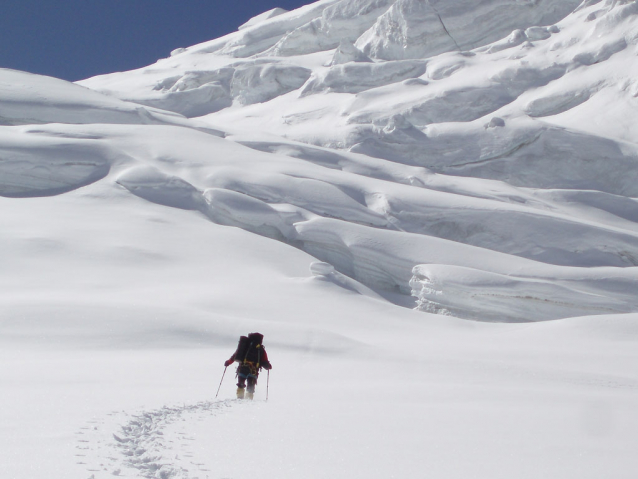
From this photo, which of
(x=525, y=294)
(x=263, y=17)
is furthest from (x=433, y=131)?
(x=263, y=17)

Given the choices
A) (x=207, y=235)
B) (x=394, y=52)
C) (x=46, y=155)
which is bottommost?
(x=207, y=235)

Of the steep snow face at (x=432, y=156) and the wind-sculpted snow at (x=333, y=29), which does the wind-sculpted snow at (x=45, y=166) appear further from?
the wind-sculpted snow at (x=333, y=29)

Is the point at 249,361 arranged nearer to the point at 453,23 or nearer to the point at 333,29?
the point at 453,23

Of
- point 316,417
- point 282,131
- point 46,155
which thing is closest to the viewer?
point 316,417

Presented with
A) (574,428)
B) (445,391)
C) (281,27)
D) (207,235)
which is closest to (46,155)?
(207,235)

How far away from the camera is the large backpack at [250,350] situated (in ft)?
28.9

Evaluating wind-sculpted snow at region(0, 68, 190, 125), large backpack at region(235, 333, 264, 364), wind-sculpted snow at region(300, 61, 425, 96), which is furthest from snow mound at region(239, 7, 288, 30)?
large backpack at region(235, 333, 264, 364)

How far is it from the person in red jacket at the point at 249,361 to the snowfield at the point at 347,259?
432mm

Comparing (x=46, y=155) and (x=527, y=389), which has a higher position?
(x=46, y=155)

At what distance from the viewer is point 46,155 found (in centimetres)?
2784

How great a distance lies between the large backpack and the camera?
880 cm

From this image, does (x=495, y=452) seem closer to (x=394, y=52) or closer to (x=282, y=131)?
(x=282, y=131)

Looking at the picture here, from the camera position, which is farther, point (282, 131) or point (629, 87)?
point (282, 131)

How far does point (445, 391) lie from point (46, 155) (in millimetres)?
24391
